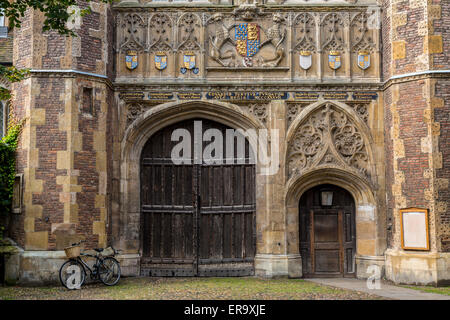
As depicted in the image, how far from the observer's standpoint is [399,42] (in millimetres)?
12930

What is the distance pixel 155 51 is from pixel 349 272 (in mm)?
7727

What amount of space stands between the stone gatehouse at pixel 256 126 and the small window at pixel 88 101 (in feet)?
0.25

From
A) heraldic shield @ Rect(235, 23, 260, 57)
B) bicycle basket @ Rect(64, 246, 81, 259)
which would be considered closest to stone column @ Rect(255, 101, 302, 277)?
heraldic shield @ Rect(235, 23, 260, 57)

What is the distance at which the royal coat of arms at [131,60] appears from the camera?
44.7 ft

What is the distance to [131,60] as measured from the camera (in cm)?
1365

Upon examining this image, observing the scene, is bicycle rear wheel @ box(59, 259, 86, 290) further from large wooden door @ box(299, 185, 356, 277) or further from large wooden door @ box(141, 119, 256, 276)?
large wooden door @ box(299, 185, 356, 277)

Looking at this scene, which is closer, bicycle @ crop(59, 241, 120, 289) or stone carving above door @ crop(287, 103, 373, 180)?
bicycle @ crop(59, 241, 120, 289)

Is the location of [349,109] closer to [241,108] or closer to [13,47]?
[241,108]

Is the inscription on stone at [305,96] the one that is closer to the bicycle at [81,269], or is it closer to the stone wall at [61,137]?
the stone wall at [61,137]

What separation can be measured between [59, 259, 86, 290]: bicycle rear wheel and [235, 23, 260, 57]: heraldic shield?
673 cm

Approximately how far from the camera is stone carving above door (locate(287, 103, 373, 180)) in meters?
13.5

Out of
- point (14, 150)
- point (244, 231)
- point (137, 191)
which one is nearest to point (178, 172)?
point (137, 191)

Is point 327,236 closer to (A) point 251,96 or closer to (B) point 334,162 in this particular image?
(B) point 334,162

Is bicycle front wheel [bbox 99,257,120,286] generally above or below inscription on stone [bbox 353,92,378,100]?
below
